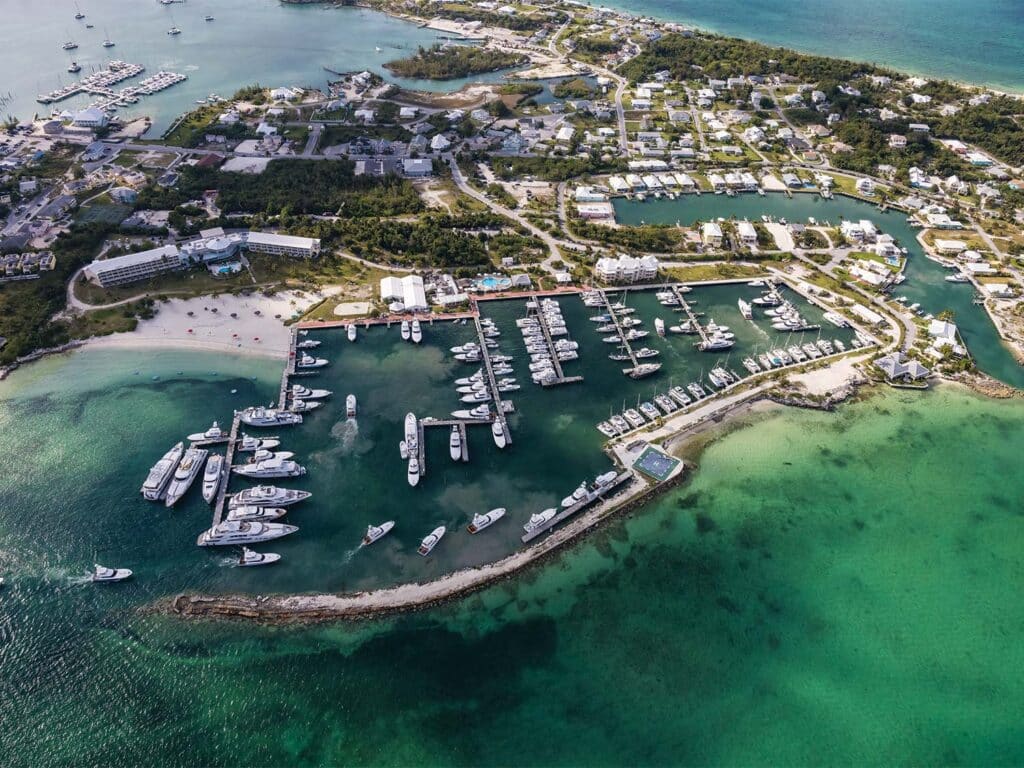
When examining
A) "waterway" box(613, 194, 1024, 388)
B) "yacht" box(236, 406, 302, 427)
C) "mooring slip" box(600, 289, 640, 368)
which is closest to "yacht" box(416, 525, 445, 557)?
"yacht" box(236, 406, 302, 427)

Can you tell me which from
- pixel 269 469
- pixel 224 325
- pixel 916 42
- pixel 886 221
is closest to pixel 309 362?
pixel 224 325

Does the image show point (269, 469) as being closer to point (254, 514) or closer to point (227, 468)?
point (227, 468)

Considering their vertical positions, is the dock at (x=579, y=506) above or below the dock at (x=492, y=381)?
below

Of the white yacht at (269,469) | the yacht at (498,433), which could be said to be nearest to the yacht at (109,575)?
the white yacht at (269,469)

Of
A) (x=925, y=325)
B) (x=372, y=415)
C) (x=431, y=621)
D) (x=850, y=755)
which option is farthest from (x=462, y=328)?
(x=925, y=325)

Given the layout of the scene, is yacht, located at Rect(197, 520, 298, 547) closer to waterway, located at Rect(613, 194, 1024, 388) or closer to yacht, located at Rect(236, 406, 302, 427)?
yacht, located at Rect(236, 406, 302, 427)

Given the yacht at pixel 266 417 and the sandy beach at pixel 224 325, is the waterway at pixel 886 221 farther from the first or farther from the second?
the yacht at pixel 266 417
